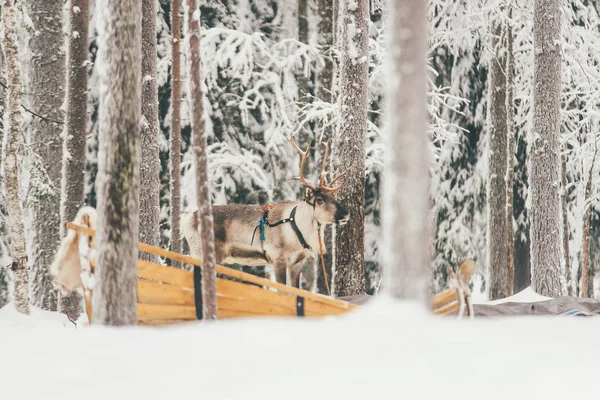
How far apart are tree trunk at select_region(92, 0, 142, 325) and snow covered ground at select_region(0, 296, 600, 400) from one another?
339mm

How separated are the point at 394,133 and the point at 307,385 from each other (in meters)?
2.18

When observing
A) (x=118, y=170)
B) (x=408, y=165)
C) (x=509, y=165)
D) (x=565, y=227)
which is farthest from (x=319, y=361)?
(x=565, y=227)

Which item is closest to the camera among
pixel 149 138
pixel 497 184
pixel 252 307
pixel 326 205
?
pixel 252 307

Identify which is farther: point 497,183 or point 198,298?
point 497,183

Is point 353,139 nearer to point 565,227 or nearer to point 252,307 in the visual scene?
point 252,307

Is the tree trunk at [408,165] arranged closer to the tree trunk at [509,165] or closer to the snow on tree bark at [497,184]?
the snow on tree bark at [497,184]

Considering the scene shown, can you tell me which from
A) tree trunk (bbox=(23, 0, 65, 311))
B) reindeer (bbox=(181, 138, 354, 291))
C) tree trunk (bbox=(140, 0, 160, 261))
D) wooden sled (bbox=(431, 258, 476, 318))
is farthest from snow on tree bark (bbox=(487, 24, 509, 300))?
tree trunk (bbox=(23, 0, 65, 311))

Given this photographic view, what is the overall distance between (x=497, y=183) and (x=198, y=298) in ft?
28.9

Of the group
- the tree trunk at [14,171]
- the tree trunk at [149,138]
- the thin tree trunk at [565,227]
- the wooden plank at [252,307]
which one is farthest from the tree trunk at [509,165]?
the tree trunk at [14,171]

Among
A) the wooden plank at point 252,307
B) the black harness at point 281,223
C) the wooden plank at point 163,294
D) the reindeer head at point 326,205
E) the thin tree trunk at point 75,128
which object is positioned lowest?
the wooden plank at point 252,307

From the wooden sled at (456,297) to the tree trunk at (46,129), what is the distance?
684 centimetres

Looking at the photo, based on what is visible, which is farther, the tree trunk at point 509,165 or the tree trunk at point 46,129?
the tree trunk at point 509,165

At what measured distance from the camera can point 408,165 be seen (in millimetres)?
5141

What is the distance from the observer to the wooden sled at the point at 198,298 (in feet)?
20.5
